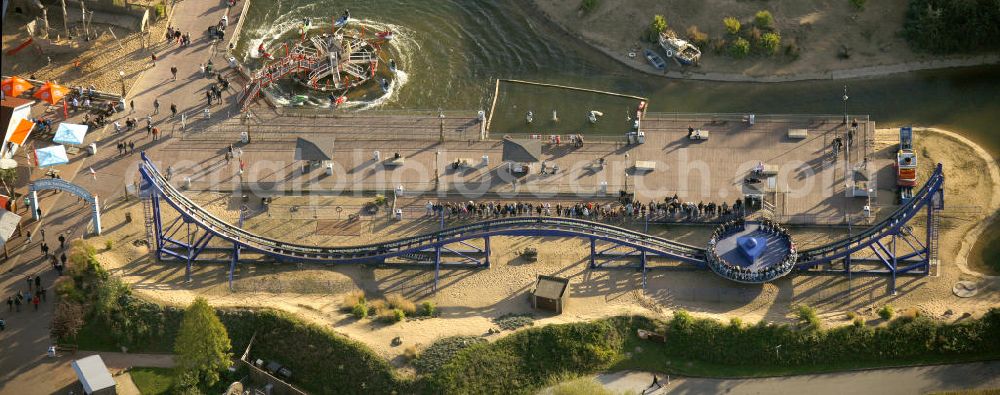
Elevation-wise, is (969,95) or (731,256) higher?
(969,95)

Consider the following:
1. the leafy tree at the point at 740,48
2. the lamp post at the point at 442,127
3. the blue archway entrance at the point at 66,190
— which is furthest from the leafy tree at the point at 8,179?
the leafy tree at the point at 740,48

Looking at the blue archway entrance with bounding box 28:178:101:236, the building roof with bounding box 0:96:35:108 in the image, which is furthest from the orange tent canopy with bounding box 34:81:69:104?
the blue archway entrance with bounding box 28:178:101:236

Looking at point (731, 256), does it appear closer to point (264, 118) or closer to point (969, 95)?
point (969, 95)

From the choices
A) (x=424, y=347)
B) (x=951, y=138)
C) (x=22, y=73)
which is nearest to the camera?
(x=424, y=347)

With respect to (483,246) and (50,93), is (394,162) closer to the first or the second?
(483,246)

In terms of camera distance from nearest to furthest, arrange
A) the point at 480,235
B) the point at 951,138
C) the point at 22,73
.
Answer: the point at 480,235 → the point at 951,138 → the point at 22,73

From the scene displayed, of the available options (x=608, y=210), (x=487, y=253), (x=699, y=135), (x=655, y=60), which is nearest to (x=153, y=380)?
(x=487, y=253)

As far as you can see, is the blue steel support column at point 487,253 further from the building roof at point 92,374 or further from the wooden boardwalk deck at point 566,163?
the building roof at point 92,374

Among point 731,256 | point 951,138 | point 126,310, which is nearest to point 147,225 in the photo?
point 126,310
